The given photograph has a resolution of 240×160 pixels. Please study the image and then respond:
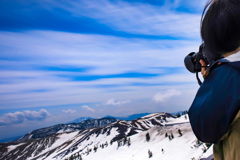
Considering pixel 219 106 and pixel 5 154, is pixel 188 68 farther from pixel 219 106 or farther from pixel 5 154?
pixel 5 154

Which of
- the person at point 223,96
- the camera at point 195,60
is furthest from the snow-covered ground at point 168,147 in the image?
the person at point 223,96

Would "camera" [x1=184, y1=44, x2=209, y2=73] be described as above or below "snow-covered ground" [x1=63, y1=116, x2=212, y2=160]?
above

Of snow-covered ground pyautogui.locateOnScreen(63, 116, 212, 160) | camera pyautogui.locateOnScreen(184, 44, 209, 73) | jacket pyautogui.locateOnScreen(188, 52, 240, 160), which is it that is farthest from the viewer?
snow-covered ground pyautogui.locateOnScreen(63, 116, 212, 160)

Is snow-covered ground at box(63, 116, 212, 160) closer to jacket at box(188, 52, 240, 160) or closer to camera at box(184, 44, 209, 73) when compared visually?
camera at box(184, 44, 209, 73)

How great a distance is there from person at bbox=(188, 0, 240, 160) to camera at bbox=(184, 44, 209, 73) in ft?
0.90

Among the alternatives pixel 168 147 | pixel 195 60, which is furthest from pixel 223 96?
pixel 168 147

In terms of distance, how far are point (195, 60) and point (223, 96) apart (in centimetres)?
82

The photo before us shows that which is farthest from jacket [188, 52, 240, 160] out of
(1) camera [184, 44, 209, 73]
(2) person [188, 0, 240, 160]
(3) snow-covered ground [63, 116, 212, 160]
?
(3) snow-covered ground [63, 116, 212, 160]

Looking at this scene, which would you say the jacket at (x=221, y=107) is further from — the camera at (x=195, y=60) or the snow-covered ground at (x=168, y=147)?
the snow-covered ground at (x=168, y=147)

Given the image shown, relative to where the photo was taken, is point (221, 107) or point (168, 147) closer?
point (221, 107)

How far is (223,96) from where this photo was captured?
91cm

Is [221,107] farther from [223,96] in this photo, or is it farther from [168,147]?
[168,147]

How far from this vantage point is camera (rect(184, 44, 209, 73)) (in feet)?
4.91

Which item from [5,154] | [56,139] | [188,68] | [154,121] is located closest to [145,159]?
[188,68]
